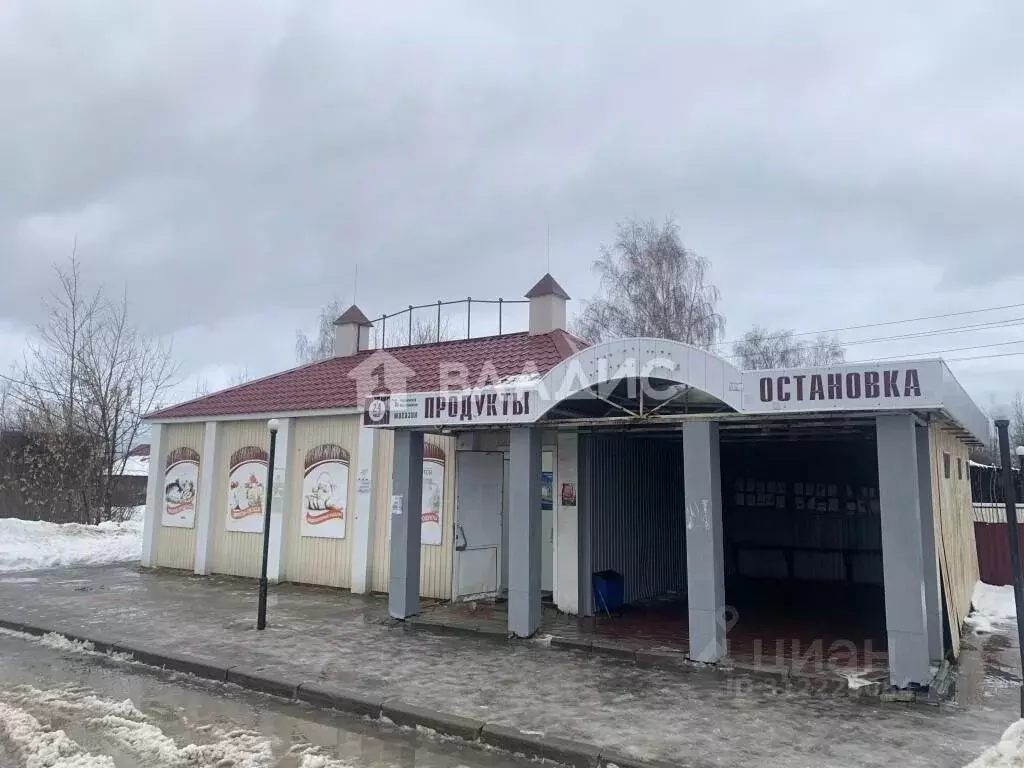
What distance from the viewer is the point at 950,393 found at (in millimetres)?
7910

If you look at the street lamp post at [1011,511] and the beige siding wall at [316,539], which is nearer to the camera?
the street lamp post at [1011,511]

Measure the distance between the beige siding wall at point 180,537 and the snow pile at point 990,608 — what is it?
49.0ft

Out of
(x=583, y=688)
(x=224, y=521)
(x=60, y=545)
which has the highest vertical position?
(x=224, y=521)

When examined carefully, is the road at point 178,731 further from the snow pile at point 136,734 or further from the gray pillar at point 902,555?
the gray pillar at point 902,555

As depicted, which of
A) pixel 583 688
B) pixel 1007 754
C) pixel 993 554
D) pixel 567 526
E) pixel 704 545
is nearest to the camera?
pixel 1007 754

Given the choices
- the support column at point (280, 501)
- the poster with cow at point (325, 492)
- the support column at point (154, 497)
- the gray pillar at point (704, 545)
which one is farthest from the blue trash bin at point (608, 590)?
the support column at point (154, 497)

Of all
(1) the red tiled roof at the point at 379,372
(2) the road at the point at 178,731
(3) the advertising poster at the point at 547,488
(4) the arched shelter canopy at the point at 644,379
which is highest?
(1) the red tiled roof at the point at 379,372

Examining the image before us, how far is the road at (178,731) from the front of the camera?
570 centimetres

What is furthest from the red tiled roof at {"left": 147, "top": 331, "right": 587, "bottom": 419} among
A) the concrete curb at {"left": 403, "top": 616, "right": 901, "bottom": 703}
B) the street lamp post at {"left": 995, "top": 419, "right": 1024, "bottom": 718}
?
the street lamp post at {"left": 995, "top": 419, "right": 1024, "bottom": 718}

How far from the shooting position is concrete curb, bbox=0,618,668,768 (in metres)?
5.67

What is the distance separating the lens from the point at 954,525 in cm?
1072

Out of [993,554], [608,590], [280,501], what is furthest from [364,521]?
[993,554]

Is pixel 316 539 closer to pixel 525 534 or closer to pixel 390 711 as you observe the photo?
pixel 525 534

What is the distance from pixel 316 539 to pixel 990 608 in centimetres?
1204
